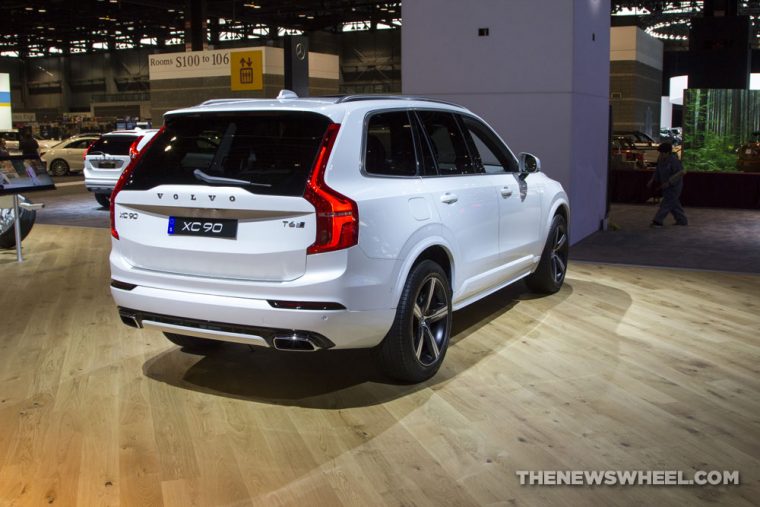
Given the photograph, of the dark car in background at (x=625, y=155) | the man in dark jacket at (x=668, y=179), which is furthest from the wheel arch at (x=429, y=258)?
the dark car in background at (x=625, y=155)

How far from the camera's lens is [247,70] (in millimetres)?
24062

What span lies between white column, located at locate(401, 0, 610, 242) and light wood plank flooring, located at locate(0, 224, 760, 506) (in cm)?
361

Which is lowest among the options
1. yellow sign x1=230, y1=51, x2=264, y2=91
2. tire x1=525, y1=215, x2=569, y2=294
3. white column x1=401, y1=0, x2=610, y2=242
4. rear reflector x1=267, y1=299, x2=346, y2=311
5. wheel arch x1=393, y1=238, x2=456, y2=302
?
tire x1=525, y1=215, x2=569, y2=294

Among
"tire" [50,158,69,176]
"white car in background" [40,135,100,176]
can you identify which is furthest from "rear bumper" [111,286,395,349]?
"tire" [50,158,69,176]

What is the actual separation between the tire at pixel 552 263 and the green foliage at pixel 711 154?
418 inches

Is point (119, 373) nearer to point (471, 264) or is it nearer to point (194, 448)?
point (194, 448)

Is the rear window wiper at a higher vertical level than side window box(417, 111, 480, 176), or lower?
lower

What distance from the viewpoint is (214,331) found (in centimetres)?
418

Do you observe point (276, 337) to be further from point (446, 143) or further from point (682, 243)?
point (682, 243)

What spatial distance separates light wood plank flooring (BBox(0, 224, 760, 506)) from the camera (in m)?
3.45

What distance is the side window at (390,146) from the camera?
4457 millimetres

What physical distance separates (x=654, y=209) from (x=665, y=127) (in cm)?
2506

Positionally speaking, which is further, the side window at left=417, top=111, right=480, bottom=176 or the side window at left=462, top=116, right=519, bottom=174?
the side window at left=462, top=116, right=519, bottom=174

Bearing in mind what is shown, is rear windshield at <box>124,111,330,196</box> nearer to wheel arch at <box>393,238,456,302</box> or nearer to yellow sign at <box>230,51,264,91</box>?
wheel arch at <box>393,238,456,302</box>
